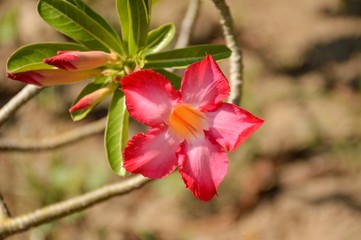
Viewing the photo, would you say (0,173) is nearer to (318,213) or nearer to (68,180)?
(68,180)

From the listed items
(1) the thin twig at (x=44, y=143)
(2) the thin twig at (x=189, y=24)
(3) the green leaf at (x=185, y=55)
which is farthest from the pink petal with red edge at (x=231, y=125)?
Answer: (1) the thin twig at (x=44, y=143)

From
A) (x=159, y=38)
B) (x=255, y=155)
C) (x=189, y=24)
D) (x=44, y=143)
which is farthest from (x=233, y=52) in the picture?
(x=255, y=155)

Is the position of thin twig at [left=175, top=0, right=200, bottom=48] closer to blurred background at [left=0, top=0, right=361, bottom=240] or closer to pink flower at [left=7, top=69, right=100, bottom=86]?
pink flower at [left=7, top=69, right=100, bottom=86]

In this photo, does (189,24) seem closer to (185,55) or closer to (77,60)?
(185,55)

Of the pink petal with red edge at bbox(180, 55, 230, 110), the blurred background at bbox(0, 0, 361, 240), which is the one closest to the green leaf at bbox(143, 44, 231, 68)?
the pink petal with red edge at bbox(180, 55, 230, 110)

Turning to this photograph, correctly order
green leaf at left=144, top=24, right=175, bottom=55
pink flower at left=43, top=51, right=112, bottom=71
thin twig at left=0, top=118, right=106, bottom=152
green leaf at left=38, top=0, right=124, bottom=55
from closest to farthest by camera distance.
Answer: pink flower at left=43, top=51, right=112, bottom=71 → green leaf at left=38, top=0, right=124, bottom=55 → green leaf at left=144, top=24, right=175, bottom=55 → thin twig at left=0, top=118, right=106, bottom=152

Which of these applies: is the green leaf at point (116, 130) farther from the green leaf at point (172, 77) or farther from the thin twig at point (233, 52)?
the thin twig at point (233, 52)

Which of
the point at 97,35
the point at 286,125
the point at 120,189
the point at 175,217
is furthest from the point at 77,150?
the point at 97,35
